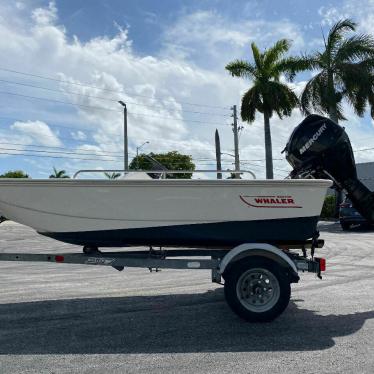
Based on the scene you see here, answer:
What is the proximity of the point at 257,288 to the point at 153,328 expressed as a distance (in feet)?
4.26

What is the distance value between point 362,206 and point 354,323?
1.99 metres

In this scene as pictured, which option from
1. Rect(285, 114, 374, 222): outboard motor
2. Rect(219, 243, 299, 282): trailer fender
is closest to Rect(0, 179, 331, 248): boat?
Rect(219, 243, 299, 282): trailer fender

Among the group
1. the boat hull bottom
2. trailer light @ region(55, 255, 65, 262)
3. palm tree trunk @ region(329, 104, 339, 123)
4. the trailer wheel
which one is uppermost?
palm tree trunk @ region(329, 104, 339, 123)

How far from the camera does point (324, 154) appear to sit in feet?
20.5

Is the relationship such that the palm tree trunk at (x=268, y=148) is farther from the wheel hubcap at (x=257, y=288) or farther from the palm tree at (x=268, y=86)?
the wheel hubcap at (x=257, y=288)

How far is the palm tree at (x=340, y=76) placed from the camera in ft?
82.7

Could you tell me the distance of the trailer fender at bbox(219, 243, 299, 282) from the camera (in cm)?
521

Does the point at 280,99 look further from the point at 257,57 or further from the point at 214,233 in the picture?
the point at 214,233

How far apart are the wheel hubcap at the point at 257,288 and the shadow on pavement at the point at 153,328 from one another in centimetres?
26

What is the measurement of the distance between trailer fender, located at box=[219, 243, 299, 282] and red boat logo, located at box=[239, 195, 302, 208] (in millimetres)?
482

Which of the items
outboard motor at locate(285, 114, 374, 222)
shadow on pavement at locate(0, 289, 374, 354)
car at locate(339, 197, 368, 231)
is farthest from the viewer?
car at locate(339, 197, 368, 231)

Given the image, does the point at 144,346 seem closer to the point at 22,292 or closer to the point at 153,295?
the point at 153,295

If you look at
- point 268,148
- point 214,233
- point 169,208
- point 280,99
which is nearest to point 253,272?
point 214,233

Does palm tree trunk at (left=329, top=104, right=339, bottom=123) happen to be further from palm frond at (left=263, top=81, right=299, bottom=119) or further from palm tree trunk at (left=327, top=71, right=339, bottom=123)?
palm frond at (left=263, top=81, right=299, bottom=119)
